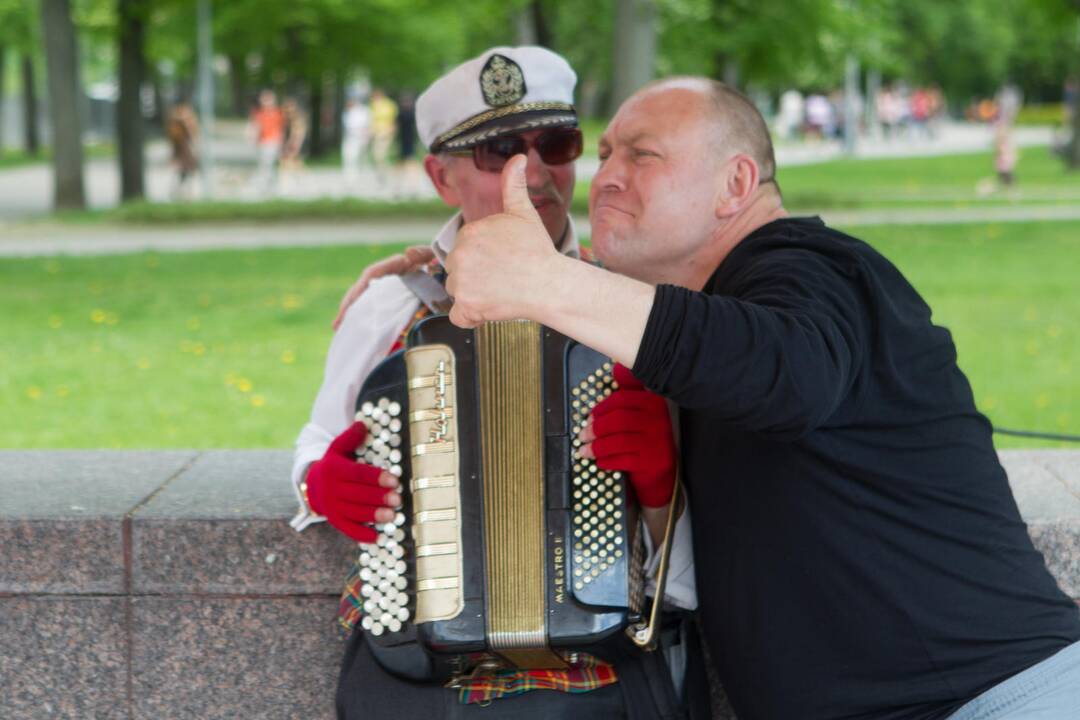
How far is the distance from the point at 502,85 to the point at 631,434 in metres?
0.99

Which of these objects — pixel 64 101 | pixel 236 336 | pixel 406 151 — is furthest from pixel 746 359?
pixel 406 151

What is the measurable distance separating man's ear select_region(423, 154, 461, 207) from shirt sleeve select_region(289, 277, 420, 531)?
0.30 meters

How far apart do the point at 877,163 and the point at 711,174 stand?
3580cm

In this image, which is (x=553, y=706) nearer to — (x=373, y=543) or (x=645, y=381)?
(x=373, y=543)

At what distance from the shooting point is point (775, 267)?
99.9 inches

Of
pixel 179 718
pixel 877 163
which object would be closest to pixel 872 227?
pixel 179 718

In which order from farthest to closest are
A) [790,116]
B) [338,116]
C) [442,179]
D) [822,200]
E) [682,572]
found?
[790,116], [338,116], [822,200], [442,179], [682,572]

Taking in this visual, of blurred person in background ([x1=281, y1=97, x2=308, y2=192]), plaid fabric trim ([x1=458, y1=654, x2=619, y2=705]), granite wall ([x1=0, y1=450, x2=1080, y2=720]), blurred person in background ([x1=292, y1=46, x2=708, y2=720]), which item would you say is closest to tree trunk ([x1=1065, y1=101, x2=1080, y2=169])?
blurred person in background ([x1=281, y1=97, x2=308, y2=192])

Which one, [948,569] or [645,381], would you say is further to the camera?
[948,569]

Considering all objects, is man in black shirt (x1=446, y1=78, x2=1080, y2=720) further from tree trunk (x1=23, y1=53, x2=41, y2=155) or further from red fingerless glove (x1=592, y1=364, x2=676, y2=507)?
tree trunk (x1=23, y1=53, x2=41, y2=155)

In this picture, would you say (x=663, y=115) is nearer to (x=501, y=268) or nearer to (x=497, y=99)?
(x=497, y=99)

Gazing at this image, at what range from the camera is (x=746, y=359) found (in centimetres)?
226

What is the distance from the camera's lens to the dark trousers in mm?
3037

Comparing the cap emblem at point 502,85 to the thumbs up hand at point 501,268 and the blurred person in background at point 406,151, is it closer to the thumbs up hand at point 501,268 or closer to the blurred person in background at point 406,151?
the thumbs up hand at point 501,268
